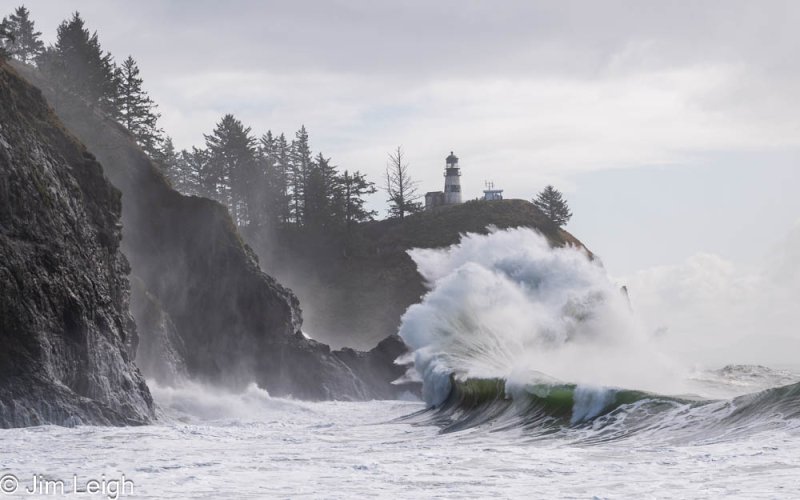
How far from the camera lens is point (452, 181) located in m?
91.2

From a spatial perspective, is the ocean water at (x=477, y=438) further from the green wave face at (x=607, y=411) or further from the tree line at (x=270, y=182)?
the tree line at (x=270, y=182)

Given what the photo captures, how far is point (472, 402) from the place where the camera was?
962 inches

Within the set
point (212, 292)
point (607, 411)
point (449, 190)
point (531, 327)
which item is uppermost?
point (449, 190)

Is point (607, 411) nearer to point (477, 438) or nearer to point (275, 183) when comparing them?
point (477, 438)

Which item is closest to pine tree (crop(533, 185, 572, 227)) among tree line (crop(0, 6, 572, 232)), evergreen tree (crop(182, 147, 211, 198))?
tree line (crop(0, 6, 572, 232))

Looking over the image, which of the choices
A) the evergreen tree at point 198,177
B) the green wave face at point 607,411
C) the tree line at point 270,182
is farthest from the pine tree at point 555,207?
the green wave face at point 607,411

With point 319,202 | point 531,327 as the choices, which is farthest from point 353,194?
point 531,327

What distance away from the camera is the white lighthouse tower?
8994 centimetres

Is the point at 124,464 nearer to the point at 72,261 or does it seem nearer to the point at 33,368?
the point at 33,368

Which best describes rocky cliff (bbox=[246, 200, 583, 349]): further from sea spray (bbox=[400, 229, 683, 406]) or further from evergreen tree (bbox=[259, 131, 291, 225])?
sea spray (bbox=[400, 229, 683, 406])

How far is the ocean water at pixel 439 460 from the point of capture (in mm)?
11406

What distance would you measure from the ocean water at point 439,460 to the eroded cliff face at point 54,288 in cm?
204

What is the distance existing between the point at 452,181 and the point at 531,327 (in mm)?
56251

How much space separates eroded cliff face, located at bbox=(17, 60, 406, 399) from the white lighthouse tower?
45.8 meters
